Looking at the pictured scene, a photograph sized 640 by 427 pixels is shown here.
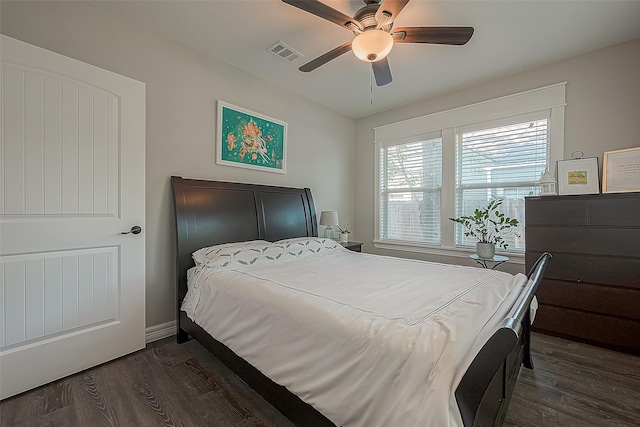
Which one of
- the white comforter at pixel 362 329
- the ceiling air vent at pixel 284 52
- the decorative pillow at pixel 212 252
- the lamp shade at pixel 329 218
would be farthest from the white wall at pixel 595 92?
the decorative pillow at pixel 212 252

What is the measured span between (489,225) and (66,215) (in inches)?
153

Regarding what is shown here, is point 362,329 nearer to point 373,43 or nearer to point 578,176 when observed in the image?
point 373,43

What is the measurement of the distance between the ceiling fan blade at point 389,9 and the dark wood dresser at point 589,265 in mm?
2072

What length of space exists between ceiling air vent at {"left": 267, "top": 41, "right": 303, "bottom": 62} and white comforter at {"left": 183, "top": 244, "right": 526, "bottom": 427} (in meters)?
2.00

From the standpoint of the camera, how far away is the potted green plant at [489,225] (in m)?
2.98

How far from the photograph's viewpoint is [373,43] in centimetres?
176

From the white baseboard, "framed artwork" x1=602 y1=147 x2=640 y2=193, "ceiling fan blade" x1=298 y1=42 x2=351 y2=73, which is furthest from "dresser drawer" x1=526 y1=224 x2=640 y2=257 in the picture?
the white baseboard

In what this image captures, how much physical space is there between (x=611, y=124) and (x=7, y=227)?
15.3 ft

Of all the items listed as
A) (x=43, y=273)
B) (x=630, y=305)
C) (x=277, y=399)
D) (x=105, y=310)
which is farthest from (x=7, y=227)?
(x=630, y=305)

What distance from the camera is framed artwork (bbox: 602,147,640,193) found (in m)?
2.27

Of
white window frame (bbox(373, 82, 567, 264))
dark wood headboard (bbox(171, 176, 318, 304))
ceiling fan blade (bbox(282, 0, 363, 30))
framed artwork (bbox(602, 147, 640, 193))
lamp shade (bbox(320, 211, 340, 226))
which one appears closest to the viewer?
ceiling fan blade (bbox(282, 0, 363, 30))

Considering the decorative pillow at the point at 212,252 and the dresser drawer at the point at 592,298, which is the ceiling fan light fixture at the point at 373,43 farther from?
the dresser drawer at the point at 592,298

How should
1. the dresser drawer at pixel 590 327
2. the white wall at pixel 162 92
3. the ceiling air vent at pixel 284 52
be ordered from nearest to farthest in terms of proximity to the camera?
the white wall at pixel 162 92
the dresser drawer at pixel 590 327
the ceiling air vent at pixel 284 52

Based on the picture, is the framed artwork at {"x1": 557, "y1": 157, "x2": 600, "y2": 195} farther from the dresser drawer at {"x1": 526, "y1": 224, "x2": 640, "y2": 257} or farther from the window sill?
the window sill
